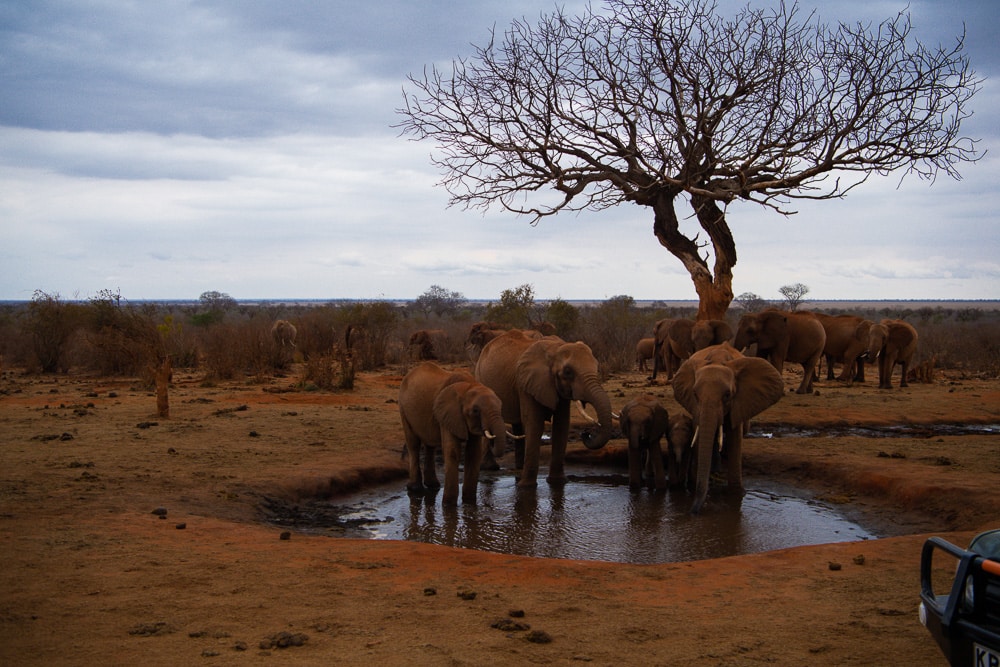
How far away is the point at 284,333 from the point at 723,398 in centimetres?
1974

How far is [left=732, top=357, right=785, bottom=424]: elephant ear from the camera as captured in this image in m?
9.78

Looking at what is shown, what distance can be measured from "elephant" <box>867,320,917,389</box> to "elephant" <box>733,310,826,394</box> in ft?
7.87

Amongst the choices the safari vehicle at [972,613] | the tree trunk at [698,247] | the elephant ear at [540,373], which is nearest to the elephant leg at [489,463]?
the elephant ear at [540,373]

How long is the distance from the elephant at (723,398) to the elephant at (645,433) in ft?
1.27

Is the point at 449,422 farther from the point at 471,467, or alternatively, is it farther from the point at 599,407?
the point at 599,407

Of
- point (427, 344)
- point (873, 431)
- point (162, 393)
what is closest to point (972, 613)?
point (873, 431)

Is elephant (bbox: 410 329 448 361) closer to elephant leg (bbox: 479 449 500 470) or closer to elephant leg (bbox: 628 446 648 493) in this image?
elephant leg (bbox: 479 449 500 470)

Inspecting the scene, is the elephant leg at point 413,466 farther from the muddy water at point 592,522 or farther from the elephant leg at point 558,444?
the elephant leg at point 558,444

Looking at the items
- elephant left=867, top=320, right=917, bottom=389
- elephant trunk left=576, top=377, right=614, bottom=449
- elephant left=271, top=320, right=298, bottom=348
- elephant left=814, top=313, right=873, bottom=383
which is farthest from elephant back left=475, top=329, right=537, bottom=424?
elephant left=271, top=320, right=298, bottom=348

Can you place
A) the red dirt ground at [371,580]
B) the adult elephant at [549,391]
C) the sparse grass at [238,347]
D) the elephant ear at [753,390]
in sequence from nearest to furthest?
the red dirt ground at [371,580] < the adult elephant at [549,391] < the elephant ear at [753,390] < the sparse grass at [238,347]

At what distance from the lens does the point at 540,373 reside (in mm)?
10148

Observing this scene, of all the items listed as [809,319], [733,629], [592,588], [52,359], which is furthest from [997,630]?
Result: [52,359]

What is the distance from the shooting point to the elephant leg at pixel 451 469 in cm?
905

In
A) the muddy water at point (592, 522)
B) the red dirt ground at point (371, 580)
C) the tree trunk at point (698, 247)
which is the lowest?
the muddy water at point (592, 522)
